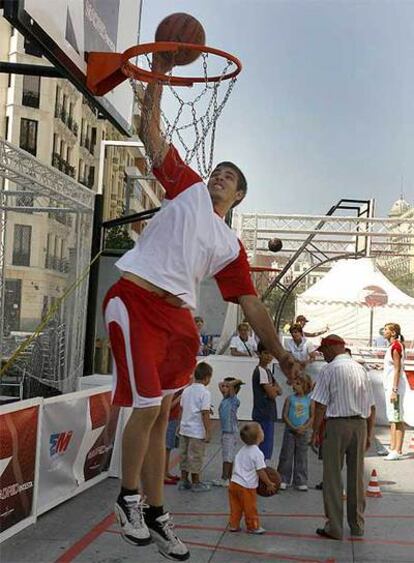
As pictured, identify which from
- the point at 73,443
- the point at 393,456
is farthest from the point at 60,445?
the point at 393,456

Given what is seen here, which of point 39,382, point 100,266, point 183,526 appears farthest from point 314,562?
point 100,266

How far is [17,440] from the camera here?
5.98m

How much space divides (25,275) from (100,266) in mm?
13391

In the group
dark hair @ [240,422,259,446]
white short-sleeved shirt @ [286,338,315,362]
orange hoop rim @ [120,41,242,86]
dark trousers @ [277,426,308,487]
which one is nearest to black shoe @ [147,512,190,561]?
orange hoop rim @ [120,41,242,86]

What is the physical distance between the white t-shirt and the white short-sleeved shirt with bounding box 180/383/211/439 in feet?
5.39

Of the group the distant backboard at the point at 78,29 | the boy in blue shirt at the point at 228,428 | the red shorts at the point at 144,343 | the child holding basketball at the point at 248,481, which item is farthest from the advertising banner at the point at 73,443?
the red shorts at the point at 144,343

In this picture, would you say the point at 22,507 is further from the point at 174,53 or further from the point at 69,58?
the point at 174,53

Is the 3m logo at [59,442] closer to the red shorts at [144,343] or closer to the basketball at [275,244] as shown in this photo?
the red shorts at [144,343]

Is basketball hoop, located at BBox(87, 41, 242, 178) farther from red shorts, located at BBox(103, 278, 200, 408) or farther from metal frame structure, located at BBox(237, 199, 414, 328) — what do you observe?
metal frame structure, located at BBox(237, 199, 414, 328)

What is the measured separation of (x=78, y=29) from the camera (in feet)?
19.0

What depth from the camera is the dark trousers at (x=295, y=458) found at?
8.83 m

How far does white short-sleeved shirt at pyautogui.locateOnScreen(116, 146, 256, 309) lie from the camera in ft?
9.41

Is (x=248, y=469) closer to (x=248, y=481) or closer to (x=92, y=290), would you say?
(x=248, y=481)

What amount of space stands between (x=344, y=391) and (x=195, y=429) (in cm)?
199
